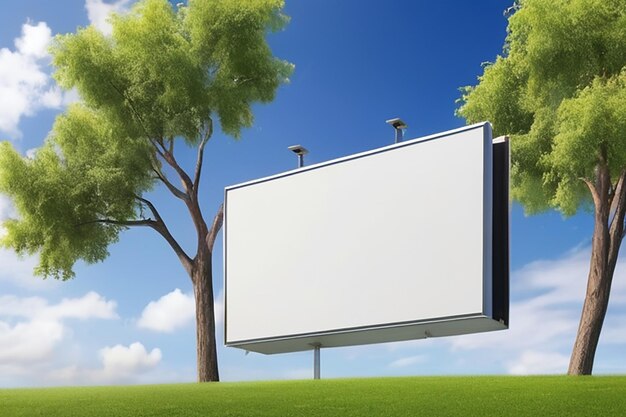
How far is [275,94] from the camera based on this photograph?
640 inches

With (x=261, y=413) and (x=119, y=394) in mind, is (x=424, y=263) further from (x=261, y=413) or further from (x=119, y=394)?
(x=119, y=394)

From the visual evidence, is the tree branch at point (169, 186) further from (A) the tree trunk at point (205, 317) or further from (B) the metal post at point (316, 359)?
(B) the metal post at point (316, 359)

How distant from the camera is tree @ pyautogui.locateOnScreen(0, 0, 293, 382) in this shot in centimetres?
1513

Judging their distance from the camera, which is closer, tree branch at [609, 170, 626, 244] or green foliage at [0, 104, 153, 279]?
tree branch at [609, 170, 626, 244]

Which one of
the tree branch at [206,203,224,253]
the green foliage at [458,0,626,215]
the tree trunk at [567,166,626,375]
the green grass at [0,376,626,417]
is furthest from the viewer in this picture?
the tree branch at [206,203,224,253]

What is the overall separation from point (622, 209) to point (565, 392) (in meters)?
5.75

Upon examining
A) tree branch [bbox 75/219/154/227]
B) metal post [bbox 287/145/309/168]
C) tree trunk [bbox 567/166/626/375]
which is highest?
metal post [bbox 287/145/309/168]

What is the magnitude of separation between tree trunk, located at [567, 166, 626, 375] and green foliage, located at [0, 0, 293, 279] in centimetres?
742

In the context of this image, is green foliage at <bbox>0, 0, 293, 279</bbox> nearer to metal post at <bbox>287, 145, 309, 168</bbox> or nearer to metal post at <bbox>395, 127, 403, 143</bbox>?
metal post at <bbox>287, 145, 309, 168</bbox>

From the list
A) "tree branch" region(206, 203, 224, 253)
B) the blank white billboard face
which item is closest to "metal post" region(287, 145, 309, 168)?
the blank white billboard face

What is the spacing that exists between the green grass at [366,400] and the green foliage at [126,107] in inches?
231

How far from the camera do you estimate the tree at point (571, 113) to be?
41.4 ft

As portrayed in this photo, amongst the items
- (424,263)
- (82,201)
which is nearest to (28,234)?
(82,201)

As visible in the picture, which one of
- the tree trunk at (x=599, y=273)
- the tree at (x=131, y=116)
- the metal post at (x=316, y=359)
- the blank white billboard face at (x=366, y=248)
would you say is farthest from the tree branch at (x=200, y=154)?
the tree trunk at (x=599, y=273)
